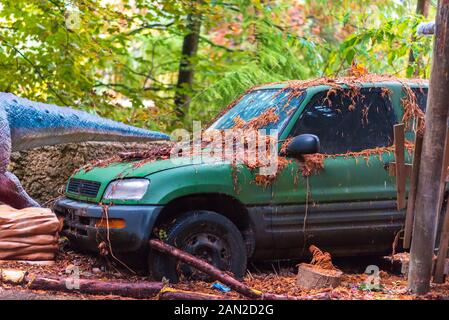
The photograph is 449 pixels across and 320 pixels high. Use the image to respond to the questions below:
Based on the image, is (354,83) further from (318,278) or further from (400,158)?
(318,278)

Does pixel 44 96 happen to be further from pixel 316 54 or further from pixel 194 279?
pixel 194 279

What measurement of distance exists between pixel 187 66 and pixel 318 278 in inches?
299

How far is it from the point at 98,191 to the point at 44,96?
17.7 ft

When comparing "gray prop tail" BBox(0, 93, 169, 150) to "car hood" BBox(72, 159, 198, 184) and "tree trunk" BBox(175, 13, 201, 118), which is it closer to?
"car hood" BBox(72, 159, 198, 184)

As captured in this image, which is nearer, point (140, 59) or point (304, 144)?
point (304, 144)

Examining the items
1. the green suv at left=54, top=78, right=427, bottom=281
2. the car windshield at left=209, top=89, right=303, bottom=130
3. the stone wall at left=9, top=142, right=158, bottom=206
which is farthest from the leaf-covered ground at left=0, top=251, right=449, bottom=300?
the stone wall at left=9, top=142, right=158, bottom=206

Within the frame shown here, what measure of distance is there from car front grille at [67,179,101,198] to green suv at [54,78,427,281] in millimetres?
11

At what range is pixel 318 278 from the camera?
18.7 feet

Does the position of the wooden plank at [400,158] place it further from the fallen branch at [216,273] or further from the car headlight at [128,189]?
the car headlight at [128,189]

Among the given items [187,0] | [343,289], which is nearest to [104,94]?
[187,0]

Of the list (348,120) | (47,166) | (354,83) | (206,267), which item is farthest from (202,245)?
(47,166)

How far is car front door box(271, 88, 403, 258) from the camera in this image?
610cm

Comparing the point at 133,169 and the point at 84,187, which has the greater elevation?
the point at 133,169

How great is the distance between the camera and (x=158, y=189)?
5680 mm
